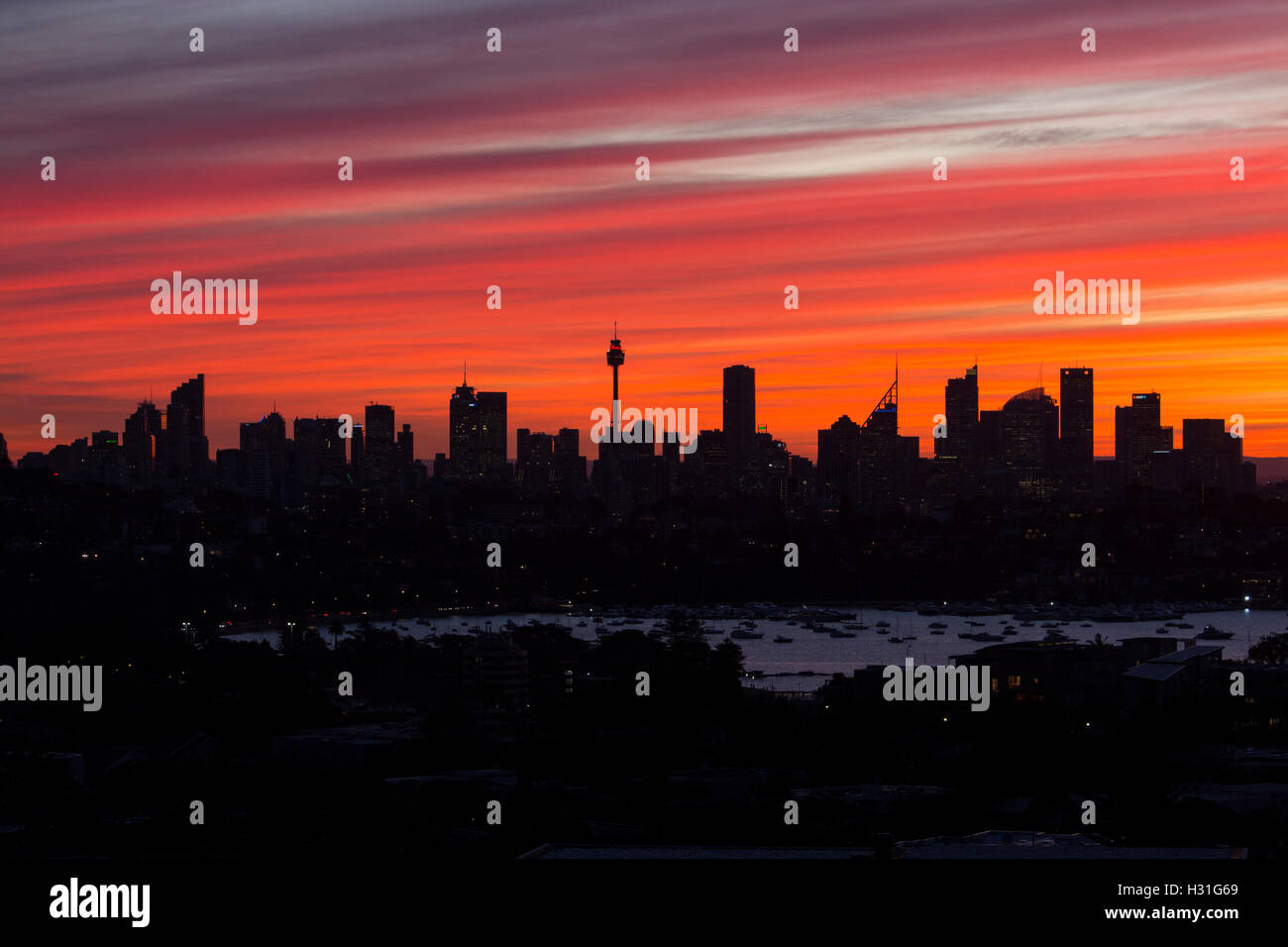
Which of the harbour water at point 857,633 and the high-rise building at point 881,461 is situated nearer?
the harbour water at point 857,633

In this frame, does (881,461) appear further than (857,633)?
Yes

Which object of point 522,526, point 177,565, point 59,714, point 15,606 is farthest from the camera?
point 522,526

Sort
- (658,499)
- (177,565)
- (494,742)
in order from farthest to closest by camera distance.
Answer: (658,499)
(177,565)
(494,742)

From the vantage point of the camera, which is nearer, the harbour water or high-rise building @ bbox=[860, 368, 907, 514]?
the harbour water
